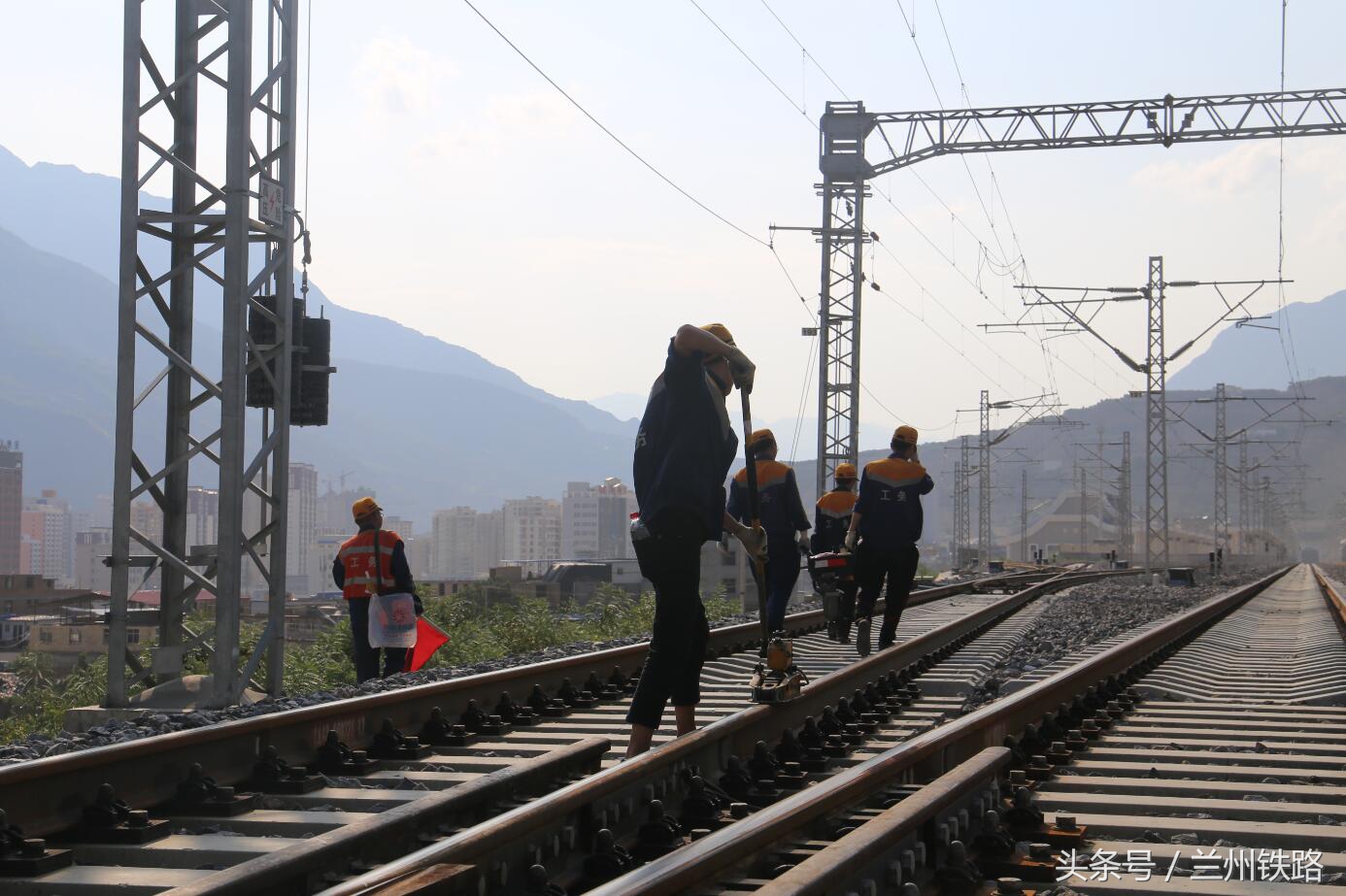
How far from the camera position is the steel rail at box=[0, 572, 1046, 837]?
493cm

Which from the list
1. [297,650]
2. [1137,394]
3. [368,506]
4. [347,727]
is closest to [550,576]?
[1137,394]

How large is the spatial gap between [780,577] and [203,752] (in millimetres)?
6351

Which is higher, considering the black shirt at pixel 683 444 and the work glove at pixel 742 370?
the work glove at pixel 742 370

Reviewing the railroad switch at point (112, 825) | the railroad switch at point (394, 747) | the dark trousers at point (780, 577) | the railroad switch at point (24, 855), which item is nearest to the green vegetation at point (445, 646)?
the dark trousers at point (780, 577)

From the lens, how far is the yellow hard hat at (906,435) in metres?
11.5

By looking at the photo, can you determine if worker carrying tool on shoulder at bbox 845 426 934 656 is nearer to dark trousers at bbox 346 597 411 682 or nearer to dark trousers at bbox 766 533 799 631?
dark trousers at bbox 766 533 799 631

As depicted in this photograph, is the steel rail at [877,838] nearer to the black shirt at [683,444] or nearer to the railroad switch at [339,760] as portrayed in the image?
the black shirt at [683,444]

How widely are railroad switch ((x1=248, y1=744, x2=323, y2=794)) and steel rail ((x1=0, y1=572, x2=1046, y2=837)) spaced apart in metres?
0.05

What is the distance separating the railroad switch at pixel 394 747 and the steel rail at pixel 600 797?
146 cm

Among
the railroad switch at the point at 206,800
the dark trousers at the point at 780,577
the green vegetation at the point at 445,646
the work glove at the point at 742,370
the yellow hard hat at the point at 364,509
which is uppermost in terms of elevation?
the work glove at the point at 742,370

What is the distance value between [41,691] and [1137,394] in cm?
3120

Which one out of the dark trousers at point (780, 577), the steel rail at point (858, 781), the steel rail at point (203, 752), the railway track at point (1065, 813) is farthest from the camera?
the dark trousers at point (780, 577)

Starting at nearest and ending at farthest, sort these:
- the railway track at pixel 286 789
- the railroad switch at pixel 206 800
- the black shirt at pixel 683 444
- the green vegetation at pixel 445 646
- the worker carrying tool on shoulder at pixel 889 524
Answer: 1. the railway track at pixel 286 789
2. the railroad switch at pixel 206 800
3. the black shirt at pixel 683 444
4. the worker carrying tool on shoulder at pixel 889 524
5. the green vegetation at pixel 445 646

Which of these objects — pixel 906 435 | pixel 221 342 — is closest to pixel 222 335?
pixel 221 342
